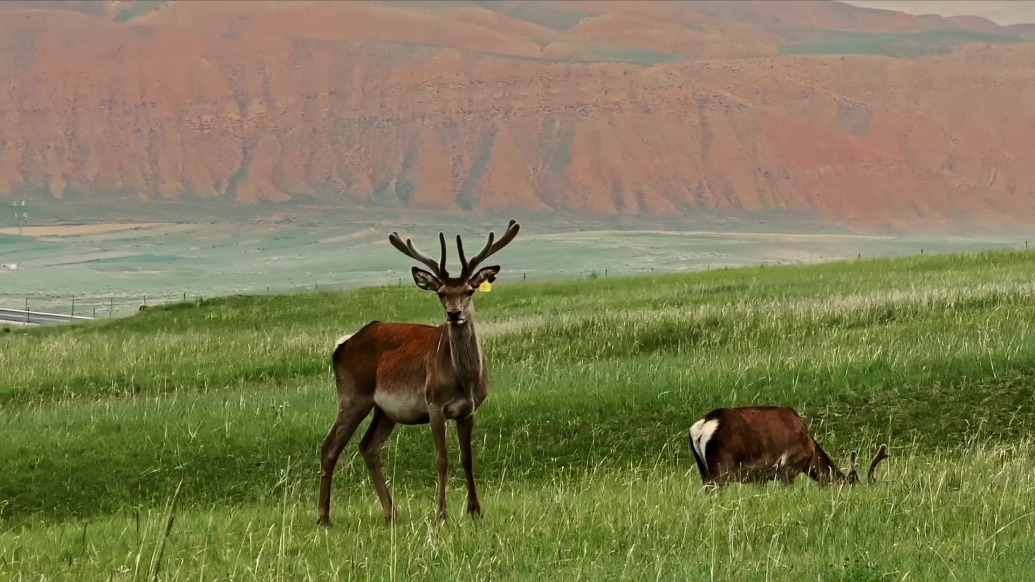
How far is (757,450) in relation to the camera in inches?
557

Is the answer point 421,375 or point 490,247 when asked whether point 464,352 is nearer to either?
point 421,375

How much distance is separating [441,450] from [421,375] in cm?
90

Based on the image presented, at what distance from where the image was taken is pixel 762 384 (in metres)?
20.7

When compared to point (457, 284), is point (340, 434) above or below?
below

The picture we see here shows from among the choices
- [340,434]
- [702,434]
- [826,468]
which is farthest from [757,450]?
[340,434]

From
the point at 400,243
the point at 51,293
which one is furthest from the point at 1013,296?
the point at 51,293

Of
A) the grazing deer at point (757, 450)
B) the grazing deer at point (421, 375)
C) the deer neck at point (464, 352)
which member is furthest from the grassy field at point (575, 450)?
the deer neck at point (464, 352)

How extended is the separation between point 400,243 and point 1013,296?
18925mm

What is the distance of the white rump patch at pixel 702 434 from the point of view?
14.1m

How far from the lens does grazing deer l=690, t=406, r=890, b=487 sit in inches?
552

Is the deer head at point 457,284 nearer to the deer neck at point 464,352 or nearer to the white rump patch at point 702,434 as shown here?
the deer neck at point 464,352

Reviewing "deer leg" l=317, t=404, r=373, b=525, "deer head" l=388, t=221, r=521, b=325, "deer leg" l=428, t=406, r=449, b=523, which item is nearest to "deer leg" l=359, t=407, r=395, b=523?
"deer leg" l=317, t=404, r=373, b=525

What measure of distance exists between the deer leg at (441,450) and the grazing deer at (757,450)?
2.88 meters

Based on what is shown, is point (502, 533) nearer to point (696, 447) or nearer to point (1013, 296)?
point (696, 447)
